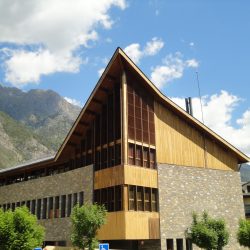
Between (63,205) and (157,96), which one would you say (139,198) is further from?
(157,96)

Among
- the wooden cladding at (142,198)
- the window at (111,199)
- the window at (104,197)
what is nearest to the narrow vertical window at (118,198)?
the window at (111,199)

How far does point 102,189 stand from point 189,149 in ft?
32.4

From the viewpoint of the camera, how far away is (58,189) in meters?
41.0

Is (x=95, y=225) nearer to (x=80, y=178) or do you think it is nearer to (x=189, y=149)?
(x=80, y=178)

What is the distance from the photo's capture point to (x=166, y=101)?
124 feet

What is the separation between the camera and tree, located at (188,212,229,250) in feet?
108

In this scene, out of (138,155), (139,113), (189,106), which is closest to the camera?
(138,155)

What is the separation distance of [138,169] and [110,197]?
3401mm

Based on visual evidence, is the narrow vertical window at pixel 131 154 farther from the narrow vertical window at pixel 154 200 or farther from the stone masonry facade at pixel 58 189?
the stone masonry facade at pixel 58 189

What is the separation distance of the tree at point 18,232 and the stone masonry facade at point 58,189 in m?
6.81

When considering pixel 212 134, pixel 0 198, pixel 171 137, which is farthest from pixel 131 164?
pixel 0 198

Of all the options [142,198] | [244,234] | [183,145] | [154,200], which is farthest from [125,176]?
[244,234]

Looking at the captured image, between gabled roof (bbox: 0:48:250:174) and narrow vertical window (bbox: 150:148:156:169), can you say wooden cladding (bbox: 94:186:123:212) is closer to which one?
narrow vertical window (bbox: 150:148:156:169)

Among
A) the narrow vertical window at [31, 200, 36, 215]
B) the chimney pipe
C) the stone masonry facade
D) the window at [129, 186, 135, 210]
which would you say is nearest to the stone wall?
the window at [129, 186, 135, 210]
